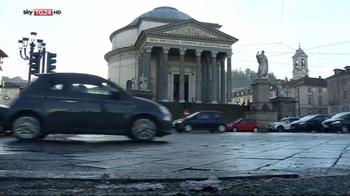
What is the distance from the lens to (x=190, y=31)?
192ft

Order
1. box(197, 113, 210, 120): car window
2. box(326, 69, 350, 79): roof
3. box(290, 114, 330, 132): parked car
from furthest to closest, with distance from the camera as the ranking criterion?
box(326, 69, 350, 79): roof < box(290, 114, 330, 132): parked car < box(197, 113, 210, 120): car window

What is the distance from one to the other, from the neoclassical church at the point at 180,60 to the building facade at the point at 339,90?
2748cm

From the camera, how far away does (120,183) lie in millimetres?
4426

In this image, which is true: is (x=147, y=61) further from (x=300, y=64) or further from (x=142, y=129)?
(x=142, y=129)

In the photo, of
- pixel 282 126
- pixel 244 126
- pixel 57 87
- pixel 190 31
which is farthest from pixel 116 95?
pixel 190 31

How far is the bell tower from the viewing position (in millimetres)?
80750

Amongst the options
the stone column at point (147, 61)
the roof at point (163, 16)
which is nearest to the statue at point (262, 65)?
the stone column at point (147, 61)

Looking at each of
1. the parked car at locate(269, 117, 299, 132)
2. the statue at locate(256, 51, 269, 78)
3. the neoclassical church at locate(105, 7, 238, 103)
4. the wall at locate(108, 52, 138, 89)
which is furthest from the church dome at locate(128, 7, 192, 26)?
the parked car at locate(269, 117, 299, 132)

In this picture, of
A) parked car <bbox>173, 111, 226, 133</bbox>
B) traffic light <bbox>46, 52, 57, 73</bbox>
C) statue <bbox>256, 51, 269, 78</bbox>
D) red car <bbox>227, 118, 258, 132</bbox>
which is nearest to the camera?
traffic light <bbox>46, 52, 57, 73</bbox>

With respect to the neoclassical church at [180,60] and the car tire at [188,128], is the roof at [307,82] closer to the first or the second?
the neoclassical church at [180,60]

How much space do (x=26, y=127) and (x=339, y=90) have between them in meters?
79.6

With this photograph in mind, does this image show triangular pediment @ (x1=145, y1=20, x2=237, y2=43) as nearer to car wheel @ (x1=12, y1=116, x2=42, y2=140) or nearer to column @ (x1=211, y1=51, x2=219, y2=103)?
column @ (x1=211, y1=51, x2=219, y2=103)

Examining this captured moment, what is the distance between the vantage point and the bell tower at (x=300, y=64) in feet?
265

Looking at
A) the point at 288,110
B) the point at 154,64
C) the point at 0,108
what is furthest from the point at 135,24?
the point at 0,108
